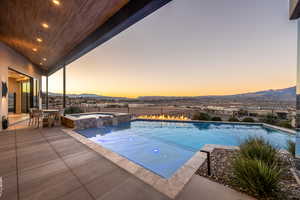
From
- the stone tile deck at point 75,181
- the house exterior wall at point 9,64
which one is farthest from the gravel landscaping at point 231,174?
the house exterior wall at point 9,64

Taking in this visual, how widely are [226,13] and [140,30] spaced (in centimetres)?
483

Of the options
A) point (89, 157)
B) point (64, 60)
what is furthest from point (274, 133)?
point (64, 60)

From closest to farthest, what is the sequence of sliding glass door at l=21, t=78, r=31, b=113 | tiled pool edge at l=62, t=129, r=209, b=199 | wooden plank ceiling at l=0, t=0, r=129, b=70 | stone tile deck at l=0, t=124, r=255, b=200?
stone tile deck at l=0, t=124, r=255, b=200, tiled pool edge at l=62, t=129, r=209, b=199, wooden plank ceiling at l=0, t=0, r=129, b=70, sliding glass door at l=21, t=78, r=31, b=113

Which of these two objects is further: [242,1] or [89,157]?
[242,1]

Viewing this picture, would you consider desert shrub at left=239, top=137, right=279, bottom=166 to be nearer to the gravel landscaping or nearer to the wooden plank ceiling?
the gravel landscaping

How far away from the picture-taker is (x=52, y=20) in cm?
362

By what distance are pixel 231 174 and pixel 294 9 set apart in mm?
2762

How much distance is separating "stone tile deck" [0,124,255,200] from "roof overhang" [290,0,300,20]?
9.18 ft

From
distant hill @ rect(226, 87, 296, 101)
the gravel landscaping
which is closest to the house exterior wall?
the gravel landscaping

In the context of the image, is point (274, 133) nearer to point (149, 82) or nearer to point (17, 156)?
point (17, 156)

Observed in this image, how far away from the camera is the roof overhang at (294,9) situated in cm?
177

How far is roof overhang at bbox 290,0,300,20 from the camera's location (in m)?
1.77

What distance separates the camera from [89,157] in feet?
8.42

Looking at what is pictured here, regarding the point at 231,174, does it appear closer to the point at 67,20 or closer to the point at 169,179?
the point at 169,179
